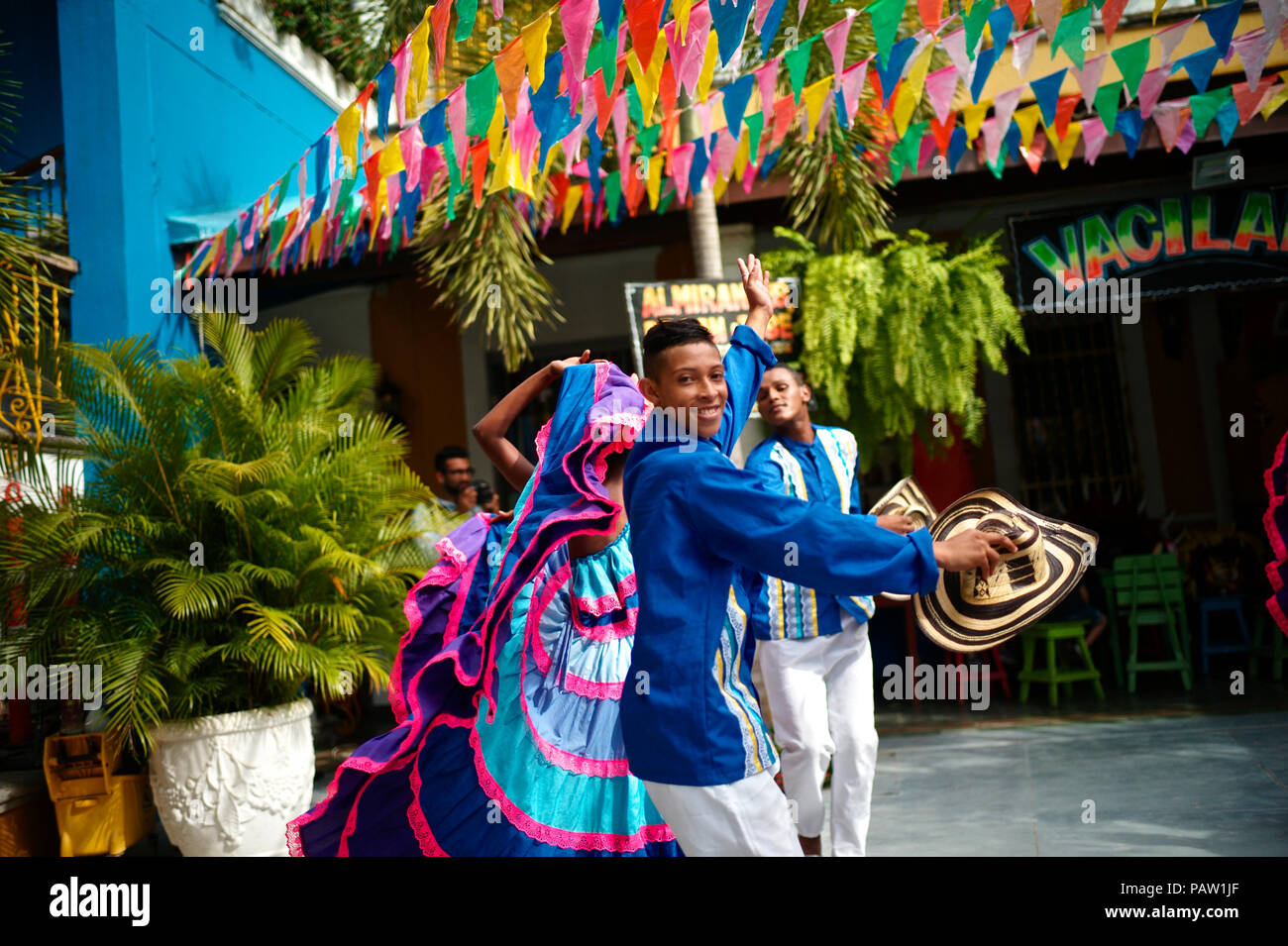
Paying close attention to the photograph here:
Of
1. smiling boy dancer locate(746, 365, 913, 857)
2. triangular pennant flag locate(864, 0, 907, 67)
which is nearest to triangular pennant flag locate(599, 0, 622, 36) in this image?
triangular pennant flag locate(864, 0, 907, 67)

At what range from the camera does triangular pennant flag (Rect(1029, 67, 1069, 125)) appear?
5.36 meters

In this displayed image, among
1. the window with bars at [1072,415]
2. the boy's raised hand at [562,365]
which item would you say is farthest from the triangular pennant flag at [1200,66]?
the window with bars at [1072,415]

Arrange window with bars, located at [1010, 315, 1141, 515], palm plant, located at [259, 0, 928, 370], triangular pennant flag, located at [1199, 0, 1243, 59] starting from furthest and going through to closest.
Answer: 1. window with bars, located at [1010, 315, 1141, 515]
2. palm plant, located at [259, 0, 928, 370]
3. triangular pennant flag, located at [1199, 0, 1243, 59]

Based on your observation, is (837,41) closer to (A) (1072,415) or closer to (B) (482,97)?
(B) (482,97)

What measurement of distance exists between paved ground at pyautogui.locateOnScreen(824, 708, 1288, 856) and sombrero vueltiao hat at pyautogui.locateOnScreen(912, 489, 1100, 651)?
2166mm

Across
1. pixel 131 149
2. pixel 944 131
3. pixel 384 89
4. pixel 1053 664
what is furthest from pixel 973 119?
pixel 131 149

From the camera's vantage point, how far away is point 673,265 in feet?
33.3

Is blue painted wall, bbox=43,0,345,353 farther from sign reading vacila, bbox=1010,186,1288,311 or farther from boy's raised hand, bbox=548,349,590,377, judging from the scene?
sign reading vacila, bbox=1010,186,1288,311

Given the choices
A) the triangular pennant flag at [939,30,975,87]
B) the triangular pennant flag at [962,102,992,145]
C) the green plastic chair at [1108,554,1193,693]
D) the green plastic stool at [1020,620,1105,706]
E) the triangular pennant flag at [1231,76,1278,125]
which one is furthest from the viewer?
the green plastic chair at [1108,554,1193,693]

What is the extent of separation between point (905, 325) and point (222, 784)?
14.6 ft

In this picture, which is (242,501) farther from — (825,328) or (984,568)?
(984,568)

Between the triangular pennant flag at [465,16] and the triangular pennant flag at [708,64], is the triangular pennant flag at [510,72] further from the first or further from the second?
the triangular pennant flag at [708,64]

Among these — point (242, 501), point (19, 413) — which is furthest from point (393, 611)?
point (19, 413)
